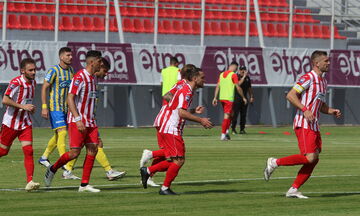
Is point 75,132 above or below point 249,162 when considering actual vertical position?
above

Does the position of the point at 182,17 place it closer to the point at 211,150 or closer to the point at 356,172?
the point at 211,150

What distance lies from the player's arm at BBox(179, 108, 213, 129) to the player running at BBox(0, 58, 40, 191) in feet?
6.87

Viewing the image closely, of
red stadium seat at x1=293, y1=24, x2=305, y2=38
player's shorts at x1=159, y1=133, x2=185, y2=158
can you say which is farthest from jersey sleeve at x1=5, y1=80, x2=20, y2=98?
red stadium seat at x1=293, y1=24, x2=305, y2=38

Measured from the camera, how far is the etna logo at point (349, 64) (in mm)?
32844

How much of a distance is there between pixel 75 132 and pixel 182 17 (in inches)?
833

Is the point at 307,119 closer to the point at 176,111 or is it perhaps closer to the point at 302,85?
the point at 302,85

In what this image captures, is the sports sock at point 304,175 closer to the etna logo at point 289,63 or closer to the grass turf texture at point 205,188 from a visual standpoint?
the grass turf texture at point 205,188

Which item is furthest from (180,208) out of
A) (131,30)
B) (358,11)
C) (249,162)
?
(358,11)

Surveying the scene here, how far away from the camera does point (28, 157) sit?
501 inches

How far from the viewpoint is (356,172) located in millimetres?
16062

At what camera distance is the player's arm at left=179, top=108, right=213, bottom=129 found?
1191 centimetres

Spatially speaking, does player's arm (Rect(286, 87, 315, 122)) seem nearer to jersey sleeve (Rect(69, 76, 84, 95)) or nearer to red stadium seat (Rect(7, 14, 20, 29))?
jersey sleeve (Rect(69, 76, 84, 95))


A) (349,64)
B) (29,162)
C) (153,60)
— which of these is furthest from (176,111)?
(349,64)

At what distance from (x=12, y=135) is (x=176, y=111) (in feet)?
7.81
